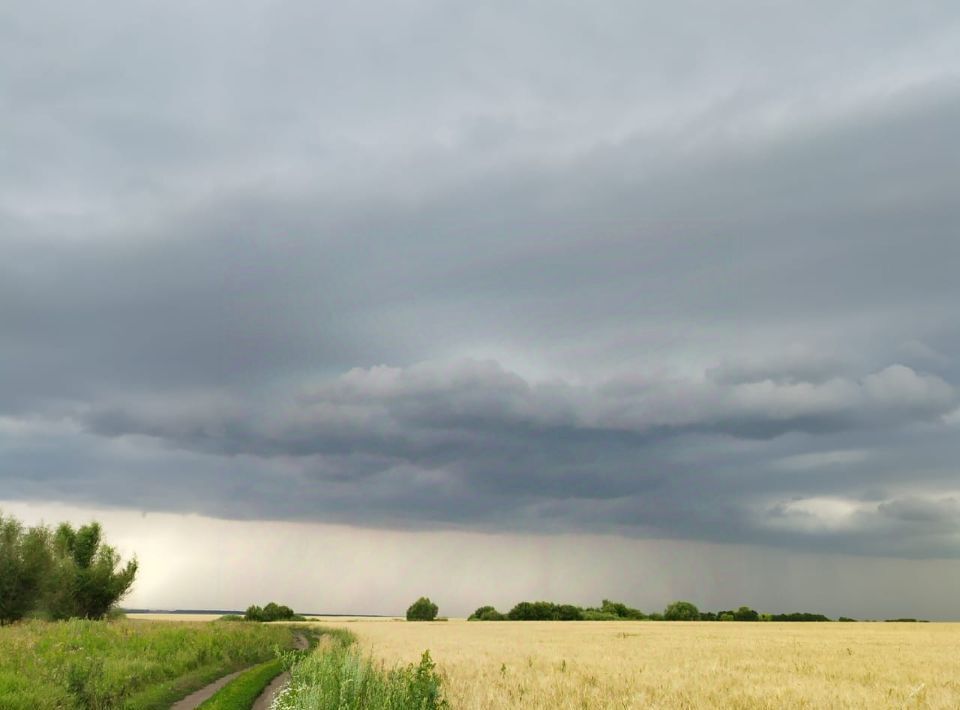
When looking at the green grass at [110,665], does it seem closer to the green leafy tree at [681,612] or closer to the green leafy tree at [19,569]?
the green leafy tree at [19,569]

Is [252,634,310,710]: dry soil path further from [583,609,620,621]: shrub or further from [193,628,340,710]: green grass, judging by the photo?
[583,609,620,621]: shrub

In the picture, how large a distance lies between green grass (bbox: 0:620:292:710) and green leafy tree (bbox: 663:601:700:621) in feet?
A: 291

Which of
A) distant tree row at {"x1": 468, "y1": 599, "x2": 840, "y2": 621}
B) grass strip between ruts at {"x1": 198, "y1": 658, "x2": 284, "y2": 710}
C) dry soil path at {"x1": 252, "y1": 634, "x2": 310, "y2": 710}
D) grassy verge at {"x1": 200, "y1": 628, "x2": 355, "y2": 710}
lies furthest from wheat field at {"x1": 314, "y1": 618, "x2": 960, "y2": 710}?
distant tree row at {"x1": 468, "y1": 599, "x2": 840, "y2": 621}

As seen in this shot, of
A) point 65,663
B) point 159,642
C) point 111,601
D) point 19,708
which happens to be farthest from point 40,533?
point 19,708

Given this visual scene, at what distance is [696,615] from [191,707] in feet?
351

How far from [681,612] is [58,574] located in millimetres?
85285

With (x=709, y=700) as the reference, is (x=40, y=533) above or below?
above

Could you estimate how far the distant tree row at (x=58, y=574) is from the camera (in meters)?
69.9

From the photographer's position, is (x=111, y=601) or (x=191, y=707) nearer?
(x=191, y=707)

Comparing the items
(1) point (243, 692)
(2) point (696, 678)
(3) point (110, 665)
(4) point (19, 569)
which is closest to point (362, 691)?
(2) point (696, 678)

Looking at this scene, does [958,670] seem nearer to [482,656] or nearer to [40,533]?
[482,656]

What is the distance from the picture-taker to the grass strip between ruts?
22.2 meters

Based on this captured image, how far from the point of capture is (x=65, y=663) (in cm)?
2428

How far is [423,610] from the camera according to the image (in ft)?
421
